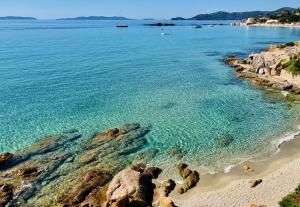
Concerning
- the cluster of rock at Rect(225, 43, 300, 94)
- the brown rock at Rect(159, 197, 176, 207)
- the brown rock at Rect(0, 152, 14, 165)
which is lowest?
the brown rock at Rect(159, 197, 176, 207)

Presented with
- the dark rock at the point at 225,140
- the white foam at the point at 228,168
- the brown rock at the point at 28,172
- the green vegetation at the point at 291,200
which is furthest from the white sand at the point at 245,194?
the brown rock at the point at 28,172

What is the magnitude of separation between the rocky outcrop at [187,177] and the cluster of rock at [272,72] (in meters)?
30.5

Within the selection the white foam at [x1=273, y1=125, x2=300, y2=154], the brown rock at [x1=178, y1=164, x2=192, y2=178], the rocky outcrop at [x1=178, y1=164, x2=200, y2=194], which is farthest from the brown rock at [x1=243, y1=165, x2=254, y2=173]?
the white foam at [x1=273, y1=125, x2=300, y2=154]

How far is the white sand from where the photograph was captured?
23438 millimetres

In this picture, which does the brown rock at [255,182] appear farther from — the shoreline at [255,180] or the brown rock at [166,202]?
the brown rock at [166,202]

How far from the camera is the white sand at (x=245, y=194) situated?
23.4 m

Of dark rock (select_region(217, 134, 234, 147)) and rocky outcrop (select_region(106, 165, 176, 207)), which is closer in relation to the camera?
rocky outcrop (select_region(106, 165, 176, 207))

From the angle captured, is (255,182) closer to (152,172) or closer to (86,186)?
(152,172)

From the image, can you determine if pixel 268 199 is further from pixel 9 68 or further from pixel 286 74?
pixel 9 68

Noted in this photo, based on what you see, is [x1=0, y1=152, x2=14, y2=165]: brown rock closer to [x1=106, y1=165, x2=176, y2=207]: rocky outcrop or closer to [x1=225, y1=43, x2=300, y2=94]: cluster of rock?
[x1=106, y1=165, x2=176, y2=207]: rocky outcrop

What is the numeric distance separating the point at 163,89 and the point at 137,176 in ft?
98.8

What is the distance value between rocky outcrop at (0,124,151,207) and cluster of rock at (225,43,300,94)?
93.4ft

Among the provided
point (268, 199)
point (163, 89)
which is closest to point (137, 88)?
point (163, 89)

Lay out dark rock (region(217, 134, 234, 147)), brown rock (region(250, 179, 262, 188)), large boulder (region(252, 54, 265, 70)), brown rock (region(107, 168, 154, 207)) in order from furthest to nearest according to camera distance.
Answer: large boulder (region(252, 54, 265, 70)) < dark rock (region(217, 134, 234, 147)) < brown rock (region(250, 179, 262, 188)) < brown rock (region(107, 168, 154, 207))
